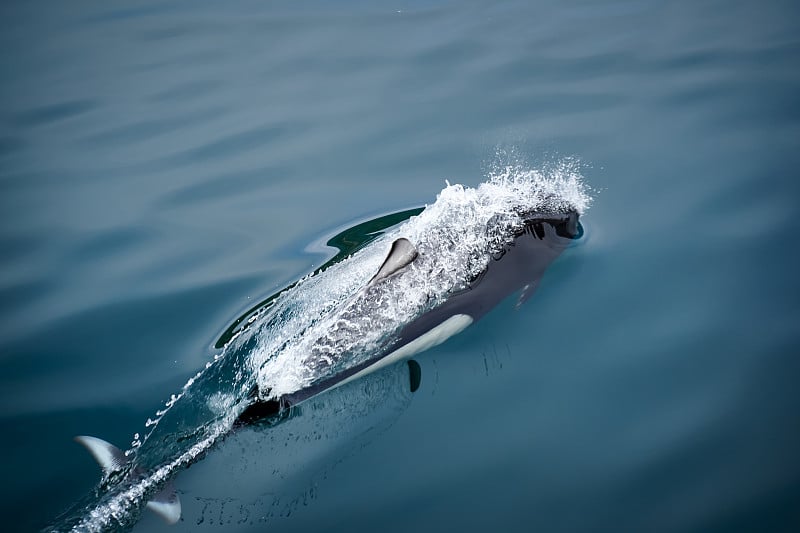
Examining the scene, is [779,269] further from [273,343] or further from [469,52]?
[469,52]

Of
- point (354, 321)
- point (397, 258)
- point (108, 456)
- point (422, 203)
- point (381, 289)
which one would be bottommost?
point (108, 456)

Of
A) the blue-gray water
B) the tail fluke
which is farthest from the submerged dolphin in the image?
the blue-gray water

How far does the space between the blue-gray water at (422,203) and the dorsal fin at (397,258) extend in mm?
754

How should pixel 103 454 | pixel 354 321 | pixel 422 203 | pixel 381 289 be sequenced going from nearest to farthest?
pixel 103 454
pixel 354 321
pixel 381 289
pixel 422 203

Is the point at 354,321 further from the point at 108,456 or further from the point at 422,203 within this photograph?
the point at 422,203

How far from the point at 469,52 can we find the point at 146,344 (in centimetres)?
719

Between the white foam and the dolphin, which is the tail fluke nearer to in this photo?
the dolphin

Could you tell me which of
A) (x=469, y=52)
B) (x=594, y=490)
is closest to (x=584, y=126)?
(x=469, y=52)

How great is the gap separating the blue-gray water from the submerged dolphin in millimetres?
218

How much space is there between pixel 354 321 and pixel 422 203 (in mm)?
2467

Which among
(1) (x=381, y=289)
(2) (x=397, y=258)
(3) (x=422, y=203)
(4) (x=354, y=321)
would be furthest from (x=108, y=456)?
(3) (x=422, y=203)

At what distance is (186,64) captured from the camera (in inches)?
436

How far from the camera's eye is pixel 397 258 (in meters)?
5.02

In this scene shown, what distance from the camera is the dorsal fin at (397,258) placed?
16.4ft
